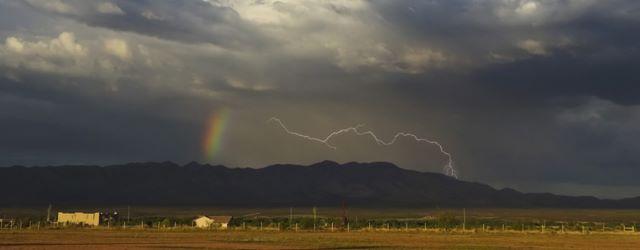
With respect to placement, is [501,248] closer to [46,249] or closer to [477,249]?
[477,249]

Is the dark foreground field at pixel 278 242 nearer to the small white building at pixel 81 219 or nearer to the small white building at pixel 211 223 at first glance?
the small white building at pixel 211 223

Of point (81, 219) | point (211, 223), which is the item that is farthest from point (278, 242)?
point (81, 219)

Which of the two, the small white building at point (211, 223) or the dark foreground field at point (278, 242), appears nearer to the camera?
the dark foreground field at point (278, 242)

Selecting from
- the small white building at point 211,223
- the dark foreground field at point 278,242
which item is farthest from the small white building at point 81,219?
the dark foreground field at point 278,242

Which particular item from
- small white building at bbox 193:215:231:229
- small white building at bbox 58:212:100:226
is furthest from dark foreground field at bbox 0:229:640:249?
small white building at bbox 58:212:100:226

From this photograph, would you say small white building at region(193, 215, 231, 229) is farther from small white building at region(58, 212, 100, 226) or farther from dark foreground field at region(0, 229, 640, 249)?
dark foreground field at region(0, 229, 640, 249)

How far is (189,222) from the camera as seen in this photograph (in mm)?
143375

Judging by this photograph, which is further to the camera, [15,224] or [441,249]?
[15,224]

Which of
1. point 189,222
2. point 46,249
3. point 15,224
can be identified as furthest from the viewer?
point 189,222

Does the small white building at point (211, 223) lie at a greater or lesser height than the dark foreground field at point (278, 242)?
greater

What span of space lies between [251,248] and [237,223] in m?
85.9

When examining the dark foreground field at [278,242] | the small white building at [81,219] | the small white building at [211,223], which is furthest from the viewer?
the small white building at [81,219]

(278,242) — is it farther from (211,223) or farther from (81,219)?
(81,219)

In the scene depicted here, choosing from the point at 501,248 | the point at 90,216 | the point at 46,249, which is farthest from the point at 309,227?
the point at 46,249
